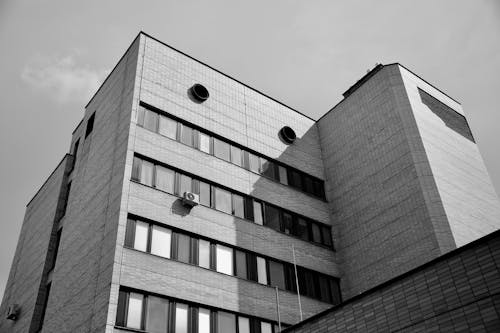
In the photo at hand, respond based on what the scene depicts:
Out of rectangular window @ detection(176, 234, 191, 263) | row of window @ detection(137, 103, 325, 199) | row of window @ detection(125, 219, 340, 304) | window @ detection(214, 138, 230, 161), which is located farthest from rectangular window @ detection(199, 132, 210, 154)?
rectangular window @ detection(176, 234, 191, 263)

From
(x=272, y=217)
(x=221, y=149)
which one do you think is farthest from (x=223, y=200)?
(x=272, y=217)

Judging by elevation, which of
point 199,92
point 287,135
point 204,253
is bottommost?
point 204,253

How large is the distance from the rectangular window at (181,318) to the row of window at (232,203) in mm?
5724

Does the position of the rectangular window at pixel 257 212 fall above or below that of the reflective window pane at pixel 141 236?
above

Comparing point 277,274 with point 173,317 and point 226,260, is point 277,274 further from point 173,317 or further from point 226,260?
point 173,317

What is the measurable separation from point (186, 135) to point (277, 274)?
8912 mm

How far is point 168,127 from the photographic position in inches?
1042

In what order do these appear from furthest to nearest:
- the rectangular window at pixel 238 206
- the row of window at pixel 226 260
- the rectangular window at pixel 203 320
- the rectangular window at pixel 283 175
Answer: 1. the rectangular window at pixel 283 175
2. the rectangular window at pixel 238 206
3. the row of window at pixel 226 260
4. the rectangular window at pixel 203 320

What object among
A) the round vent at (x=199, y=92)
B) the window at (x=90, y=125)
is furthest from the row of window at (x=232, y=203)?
the window at (x=90, y=125)

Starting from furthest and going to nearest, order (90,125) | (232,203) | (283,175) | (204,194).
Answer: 1. (90,125)
2. (283,175)
3. (232,203)
4. (204,194)

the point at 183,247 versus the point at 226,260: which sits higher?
the point at 183,247

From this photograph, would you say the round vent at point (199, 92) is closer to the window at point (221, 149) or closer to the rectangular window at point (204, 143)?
the rectangular window at point (204, 143)

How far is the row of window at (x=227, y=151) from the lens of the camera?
2608 centimetres

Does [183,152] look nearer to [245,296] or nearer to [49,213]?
[245,296]
